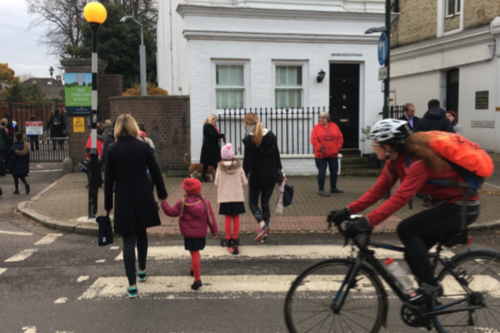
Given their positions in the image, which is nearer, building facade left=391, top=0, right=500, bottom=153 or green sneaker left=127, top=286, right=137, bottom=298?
green sneaker left=127, top=286, right=137, bottom=298

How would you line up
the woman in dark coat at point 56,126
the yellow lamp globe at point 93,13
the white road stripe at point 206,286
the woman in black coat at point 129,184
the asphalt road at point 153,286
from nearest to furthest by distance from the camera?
the asphalt road at point 153,286 < the woman in black coat at point 129,184 < the white road stripe at point 206,286 < the yellow lamp globe at point 93,13 < the woman in dark coat at point 56,126

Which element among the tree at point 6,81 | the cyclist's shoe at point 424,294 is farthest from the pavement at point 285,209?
the tree at point 6,81

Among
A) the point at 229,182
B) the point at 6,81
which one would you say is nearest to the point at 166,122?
the point at 229,182

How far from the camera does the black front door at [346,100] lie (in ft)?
48.2

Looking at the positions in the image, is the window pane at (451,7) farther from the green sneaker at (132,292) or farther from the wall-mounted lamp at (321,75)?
the green sneaker at (132,292)

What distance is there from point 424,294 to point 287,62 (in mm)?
11454

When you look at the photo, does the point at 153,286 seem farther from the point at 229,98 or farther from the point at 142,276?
the point at 229,98

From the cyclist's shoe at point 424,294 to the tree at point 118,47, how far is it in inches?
1171

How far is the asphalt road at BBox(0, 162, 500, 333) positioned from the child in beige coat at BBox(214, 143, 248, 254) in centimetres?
35

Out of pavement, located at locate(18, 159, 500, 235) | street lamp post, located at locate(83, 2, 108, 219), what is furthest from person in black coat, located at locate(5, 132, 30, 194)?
street lamp post, located at locate(83, 2, 108, 219)

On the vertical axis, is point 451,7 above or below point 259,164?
above

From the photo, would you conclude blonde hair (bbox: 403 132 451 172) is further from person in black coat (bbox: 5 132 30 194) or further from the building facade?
the building facade

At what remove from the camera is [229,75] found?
14062 millimetres

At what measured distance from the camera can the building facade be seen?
57.4 feet
